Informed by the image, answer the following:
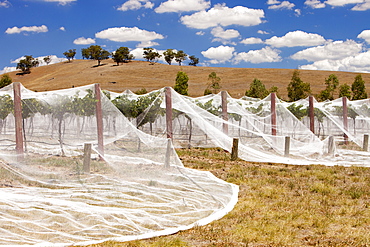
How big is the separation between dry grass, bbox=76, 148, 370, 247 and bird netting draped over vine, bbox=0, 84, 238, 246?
302 mm

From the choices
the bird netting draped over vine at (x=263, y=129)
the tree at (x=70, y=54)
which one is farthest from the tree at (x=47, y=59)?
the bird netting draped over vine at (x=263, y=129)

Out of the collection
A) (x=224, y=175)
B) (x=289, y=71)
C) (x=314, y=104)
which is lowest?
(x=224, y=175)

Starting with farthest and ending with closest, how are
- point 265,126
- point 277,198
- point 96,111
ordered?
1. point 265,126
2. point 96,111
3. point 277,198

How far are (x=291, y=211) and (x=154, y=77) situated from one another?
59179 millimetres

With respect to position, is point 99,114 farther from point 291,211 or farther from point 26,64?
point 26,64

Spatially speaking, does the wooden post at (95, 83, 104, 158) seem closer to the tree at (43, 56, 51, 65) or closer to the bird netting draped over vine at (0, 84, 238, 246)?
the bird netting draped over vine at (0, 84, 238, 246)

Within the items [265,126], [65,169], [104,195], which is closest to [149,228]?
[104,195]

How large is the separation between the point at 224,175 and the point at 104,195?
323 centimetres

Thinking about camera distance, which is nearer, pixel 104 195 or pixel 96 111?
pixel 104 195

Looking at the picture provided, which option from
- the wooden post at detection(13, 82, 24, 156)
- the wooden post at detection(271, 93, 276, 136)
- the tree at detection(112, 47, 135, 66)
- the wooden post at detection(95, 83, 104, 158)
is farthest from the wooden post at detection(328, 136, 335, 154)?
the tree at detection(112, 47, 135, 66)

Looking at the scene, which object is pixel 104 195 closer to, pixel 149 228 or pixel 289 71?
pixel 149 228

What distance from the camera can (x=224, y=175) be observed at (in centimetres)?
795

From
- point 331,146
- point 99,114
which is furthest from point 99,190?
point 331,146

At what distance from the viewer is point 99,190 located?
18.9ft
